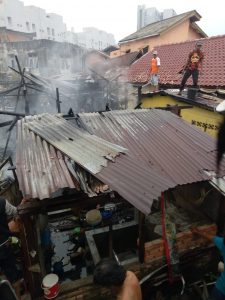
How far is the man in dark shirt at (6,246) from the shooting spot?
14.9 ft

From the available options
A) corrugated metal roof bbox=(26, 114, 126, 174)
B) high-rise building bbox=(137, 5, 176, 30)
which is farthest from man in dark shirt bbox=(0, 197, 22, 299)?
high-rise building bbox=(137, 5, 176, 30)

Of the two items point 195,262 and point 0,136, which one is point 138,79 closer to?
point 0,136

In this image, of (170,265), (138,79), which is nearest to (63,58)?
(138,79)

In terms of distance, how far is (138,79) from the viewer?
64.4ft

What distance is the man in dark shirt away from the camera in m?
4.53

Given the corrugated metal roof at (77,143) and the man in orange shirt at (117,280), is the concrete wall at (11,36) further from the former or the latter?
the man in orange shirt at (117,280)

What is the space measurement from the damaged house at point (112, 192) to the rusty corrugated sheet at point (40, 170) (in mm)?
15

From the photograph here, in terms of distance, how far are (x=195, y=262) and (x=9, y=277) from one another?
4433 millimetres

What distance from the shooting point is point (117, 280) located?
11.4 ft

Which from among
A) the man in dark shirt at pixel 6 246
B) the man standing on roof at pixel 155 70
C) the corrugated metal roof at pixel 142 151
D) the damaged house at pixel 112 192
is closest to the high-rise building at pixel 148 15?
the man standing on roof at pixel 155 70

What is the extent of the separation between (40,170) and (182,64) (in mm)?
16614

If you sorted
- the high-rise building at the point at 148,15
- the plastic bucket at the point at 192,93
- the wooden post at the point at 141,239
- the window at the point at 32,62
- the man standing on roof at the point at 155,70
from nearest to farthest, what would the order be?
the wooden post at the point at 141,239 → the plastic bucket at the point at 192,93 → the man standing on roof at the point at 155,70 → the window at the point at 32,62 → the high-rise building at the point at 148,15

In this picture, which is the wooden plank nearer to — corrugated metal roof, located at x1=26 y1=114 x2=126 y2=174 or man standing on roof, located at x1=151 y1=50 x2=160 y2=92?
corrugated metal roof, located at x1=26 y1=114 x2=126 y2=174

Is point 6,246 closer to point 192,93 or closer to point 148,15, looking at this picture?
point 192,93
